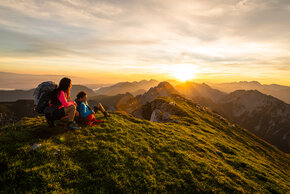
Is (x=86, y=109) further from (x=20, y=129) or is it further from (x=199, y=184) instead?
(x=199, y=184)

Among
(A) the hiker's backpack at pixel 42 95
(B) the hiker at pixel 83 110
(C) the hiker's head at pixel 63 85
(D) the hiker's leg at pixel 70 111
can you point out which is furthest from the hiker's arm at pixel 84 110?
(A) the hiker's backpack at pixel 42 95

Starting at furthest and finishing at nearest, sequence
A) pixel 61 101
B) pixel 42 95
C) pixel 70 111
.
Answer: pixel 70 111
pixel 61 101
pixel 42 95

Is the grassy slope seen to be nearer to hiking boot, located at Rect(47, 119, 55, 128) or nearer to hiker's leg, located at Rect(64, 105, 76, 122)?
hiking boot, located at Rect(47, 119, 55, 128)

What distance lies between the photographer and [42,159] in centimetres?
820

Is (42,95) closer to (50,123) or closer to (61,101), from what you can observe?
(61,101)

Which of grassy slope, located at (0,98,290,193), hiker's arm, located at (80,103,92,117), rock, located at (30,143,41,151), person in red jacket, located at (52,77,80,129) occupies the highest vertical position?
person in red jacket, located at (52,77,80,129)

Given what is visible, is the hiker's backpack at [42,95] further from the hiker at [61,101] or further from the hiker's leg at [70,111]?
the hiker's leg at [70,111]

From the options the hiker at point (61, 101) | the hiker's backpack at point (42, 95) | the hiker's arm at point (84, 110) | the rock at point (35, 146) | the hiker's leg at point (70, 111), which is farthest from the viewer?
the hiker's arm at point (84, 110)

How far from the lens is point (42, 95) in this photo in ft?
33.2

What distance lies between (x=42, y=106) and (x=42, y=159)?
4247mm

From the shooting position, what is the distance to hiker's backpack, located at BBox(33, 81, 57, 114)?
33.2 feet

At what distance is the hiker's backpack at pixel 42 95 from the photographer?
399 inches

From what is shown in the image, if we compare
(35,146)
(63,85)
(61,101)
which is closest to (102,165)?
(35,146)

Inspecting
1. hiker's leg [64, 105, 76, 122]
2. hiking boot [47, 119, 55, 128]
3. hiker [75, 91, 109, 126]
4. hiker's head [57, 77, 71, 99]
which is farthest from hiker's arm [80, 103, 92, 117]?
hiker's head [57, 77, 71, 99]
